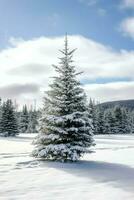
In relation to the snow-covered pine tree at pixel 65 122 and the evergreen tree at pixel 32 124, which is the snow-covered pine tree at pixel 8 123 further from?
the snow-covered pine tree at pixel 65 122

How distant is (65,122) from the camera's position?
62.7 feet

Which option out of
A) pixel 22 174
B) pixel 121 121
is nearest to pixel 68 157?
pixel 22 174

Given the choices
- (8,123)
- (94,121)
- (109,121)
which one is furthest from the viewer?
(109,121)

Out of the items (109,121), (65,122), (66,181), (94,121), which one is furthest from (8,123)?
(66,181)

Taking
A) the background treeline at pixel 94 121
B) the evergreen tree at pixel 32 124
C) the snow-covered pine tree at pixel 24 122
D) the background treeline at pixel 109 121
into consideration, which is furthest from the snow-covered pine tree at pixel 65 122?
the snow-covered pine tree at pixel 24 122

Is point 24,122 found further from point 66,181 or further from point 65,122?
point 66,181

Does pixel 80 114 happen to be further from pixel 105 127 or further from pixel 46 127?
pixel 105 127

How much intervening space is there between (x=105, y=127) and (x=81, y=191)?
69.6m

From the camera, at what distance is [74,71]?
19875 millimetres

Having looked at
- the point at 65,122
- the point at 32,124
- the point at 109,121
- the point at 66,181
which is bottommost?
the point at 66,181

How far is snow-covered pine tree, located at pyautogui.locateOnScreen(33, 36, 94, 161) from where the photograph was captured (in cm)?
1831

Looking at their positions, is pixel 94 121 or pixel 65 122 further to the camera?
pixel 94 121

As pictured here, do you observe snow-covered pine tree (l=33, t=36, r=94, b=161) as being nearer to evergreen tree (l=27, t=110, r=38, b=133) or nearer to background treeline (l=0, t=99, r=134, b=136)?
background treeline (l=0, t=99, r=134, b=136)

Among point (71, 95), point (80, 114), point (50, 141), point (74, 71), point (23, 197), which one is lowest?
point (23, 197)
